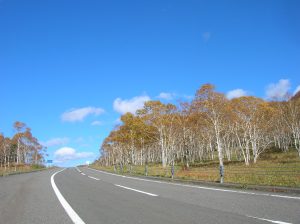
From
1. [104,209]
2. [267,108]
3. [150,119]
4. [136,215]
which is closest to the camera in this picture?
[136,215]

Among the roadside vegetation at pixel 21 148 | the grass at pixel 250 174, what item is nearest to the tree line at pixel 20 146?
the roadside vegetation at pixel 21 148

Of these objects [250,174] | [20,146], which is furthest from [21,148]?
[250,174]

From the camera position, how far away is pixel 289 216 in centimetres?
669

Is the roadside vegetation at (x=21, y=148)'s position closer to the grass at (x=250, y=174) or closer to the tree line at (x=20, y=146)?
the tree line at (x=20, y=146)

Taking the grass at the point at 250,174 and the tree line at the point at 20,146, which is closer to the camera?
the grass at the point at 250,174

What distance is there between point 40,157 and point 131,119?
7479 cm

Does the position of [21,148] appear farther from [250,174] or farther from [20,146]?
[250,174]

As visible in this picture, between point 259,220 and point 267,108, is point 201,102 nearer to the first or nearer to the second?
point 267,108

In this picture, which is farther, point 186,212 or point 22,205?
point 22,205

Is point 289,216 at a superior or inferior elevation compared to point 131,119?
inferior

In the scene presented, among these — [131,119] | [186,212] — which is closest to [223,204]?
[186,212]

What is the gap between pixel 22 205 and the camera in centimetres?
982

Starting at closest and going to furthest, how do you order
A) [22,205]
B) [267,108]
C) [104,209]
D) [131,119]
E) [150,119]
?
[104,209]
[22,205]
[267,108]
[150,119]
[131,119]

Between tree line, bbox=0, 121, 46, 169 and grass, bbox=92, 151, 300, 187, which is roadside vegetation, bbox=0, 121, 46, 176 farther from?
grass, bbox=92, 151, 300, 187
